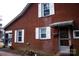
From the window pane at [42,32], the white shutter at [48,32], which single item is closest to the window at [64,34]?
the white shutter at [48,32]

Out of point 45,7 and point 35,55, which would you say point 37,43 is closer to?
point 35,55

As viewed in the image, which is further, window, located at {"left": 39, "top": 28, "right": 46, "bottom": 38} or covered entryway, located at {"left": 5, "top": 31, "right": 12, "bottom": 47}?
window, located at {"left": 39, "top": 28, "right": 46, "bottom": 38}

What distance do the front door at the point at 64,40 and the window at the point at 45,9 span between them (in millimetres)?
467

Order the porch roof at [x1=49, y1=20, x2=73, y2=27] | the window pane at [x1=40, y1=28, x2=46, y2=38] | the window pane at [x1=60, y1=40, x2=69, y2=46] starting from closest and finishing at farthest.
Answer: the porch roof at [x1=49, y1=20, x2=73, y2=27] → the window pane at [x1=60, y1=40, x2=69, y2=46] → the window pane at [x1=40, y1=28, x2=46, y2=38]

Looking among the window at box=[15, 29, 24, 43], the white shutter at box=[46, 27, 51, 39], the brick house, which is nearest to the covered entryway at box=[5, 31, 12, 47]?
the brick house

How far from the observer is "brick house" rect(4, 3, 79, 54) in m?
3.20

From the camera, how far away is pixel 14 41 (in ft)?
10.9

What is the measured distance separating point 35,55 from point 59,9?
1.01m

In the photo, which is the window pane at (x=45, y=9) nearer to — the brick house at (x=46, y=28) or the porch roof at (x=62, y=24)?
the brick house at (x=46, y=28)

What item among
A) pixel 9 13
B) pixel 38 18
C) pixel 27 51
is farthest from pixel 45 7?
pixel 27 51

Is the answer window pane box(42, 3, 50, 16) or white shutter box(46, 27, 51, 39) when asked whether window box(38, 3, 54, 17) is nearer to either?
window pane box(42, 3, 50, 16)

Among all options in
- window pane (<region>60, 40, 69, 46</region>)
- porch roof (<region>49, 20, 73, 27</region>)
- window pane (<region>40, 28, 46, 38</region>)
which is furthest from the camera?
window pane (<region>40, 28, 46, 38</region>)

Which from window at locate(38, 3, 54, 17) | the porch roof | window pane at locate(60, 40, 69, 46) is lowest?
window pane at locate(60, 40, 69, 46)

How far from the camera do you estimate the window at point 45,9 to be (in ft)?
11.0
